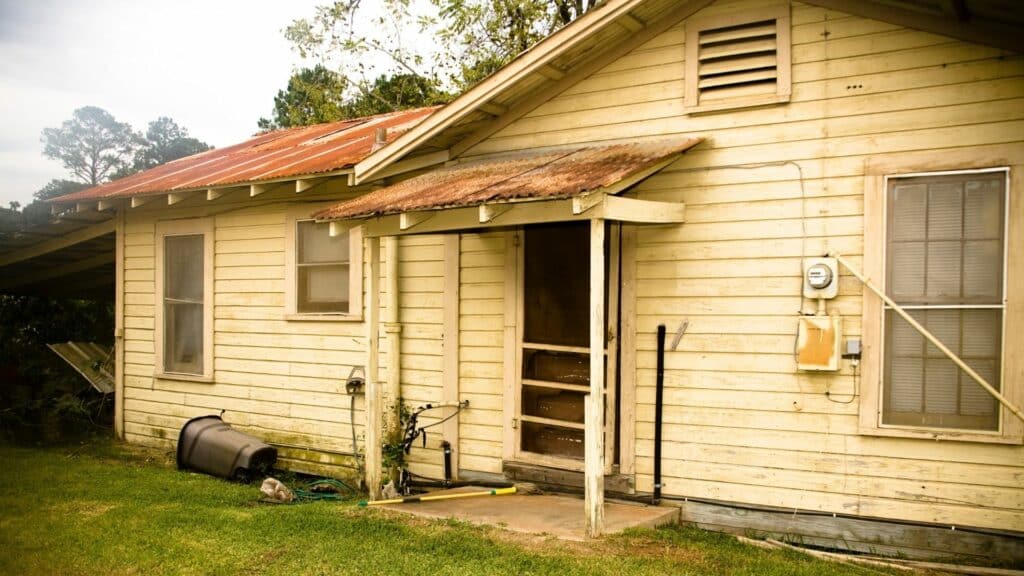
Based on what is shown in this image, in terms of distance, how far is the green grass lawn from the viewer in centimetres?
520

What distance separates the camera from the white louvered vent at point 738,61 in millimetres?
6035

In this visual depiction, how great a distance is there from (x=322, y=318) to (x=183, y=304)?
2.60 meters

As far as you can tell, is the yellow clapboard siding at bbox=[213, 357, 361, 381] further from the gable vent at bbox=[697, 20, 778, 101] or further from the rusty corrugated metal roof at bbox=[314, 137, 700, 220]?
the gable vent at bbox=[697, 20, 778, 101]

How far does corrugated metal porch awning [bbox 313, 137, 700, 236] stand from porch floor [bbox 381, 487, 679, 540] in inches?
88.3

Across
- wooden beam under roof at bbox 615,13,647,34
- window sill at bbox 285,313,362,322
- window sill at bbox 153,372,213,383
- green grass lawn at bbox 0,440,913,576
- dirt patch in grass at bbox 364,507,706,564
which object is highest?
wooden beam under roof at bbox 615,13,647,34


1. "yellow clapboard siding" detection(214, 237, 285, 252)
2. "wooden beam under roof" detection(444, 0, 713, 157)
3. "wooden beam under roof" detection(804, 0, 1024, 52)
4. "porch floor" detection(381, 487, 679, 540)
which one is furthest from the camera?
"yellow clapboard siding" detection(214, 237, 285, 252)

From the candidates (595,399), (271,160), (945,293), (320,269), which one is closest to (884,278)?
(945,293)

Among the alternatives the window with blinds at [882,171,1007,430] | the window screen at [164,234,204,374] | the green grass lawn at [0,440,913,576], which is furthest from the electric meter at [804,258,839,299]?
the window screen at [164,234,204,374]

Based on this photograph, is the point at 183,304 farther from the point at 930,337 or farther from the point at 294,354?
the point at 930,337

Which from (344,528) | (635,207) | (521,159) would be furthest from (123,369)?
(635,207)

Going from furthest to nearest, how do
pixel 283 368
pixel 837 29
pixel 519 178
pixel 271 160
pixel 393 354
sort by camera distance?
pixel 271 160
pixel 283 368
pixel 393 354
pixel 519 178
pixel 837 29

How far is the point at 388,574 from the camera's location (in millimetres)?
5105

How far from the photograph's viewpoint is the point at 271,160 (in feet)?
31.5

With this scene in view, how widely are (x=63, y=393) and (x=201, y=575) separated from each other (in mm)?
7750
